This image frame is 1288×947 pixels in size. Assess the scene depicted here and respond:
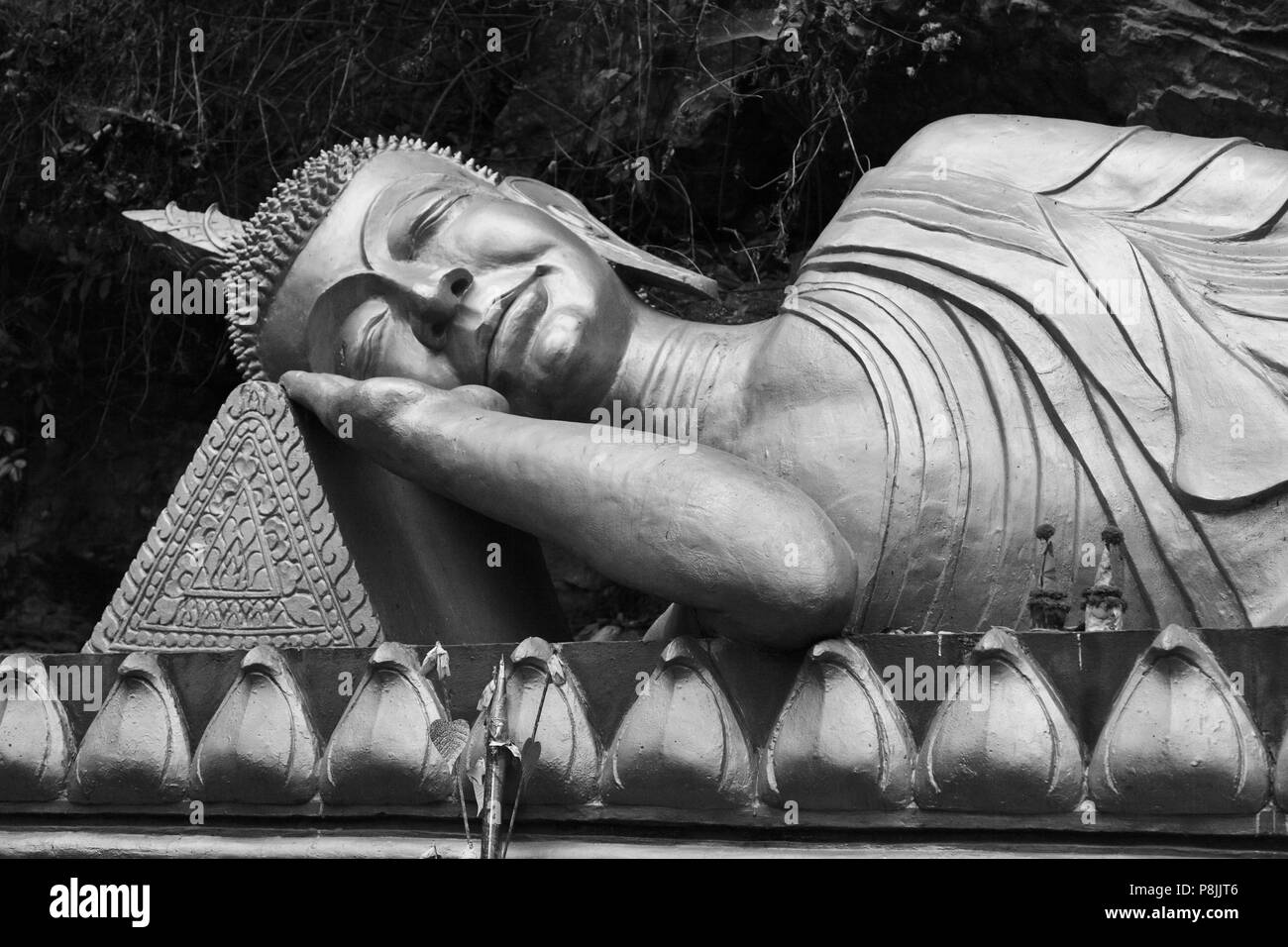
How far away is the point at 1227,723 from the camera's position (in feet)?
7.38

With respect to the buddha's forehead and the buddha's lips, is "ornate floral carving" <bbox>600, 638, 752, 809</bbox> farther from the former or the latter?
the buddha's forehead

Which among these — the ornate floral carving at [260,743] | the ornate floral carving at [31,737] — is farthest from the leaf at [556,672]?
the ornate floral carving at [31,737]

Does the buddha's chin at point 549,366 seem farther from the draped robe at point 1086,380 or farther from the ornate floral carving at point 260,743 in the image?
the ornate floral carving at point 260,743

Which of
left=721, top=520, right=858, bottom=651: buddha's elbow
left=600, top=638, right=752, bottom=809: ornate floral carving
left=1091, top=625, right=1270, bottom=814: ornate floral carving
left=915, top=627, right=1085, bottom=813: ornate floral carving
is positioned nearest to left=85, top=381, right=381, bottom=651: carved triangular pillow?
left=600, top=638, right=752, bottom=809: ornate floral carving

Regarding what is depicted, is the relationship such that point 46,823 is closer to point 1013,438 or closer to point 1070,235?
point 1013,438

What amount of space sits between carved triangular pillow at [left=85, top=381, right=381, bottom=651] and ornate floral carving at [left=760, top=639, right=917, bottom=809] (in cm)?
83

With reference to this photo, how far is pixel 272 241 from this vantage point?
138 inches

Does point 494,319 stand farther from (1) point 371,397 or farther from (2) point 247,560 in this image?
(2) point 247,560

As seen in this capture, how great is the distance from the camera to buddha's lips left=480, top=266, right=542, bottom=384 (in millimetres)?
3307

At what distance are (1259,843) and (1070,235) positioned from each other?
1208 millimetres

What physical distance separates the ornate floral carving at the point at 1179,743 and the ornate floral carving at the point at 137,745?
1.52 meters

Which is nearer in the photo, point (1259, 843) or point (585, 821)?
point (1259, 843)

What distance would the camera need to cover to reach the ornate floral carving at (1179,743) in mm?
2232

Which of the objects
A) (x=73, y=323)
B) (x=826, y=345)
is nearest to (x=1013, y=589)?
(x=826, y=345)
